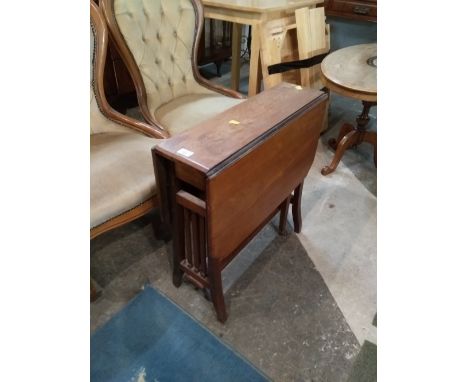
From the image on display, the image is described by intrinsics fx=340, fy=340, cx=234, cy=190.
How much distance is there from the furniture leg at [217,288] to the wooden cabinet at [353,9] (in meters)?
2.50

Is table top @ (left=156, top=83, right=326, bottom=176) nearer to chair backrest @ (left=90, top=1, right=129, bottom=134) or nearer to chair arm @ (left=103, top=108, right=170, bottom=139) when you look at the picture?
chair arm @ (left=103, top=108, right=170, bottom=139)

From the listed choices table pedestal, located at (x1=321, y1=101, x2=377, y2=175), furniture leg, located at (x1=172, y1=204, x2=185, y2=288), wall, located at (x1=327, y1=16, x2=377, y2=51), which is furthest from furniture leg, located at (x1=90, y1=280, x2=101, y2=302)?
wall, located at (x1=327, y1=16, x2=377, y2=51)

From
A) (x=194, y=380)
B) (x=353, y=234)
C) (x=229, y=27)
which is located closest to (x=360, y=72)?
(x=353, y=234)

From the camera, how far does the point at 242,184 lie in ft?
3.22

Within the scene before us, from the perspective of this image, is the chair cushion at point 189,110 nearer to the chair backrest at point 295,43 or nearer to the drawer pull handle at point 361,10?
the chair backrest at point 295,43

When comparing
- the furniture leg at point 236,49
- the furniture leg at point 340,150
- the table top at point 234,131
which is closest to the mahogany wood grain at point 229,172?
the table top at point 234,131

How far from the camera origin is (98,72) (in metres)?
1.39

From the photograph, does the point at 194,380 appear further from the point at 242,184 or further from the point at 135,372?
the point at 242,184

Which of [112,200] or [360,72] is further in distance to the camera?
[360,72]

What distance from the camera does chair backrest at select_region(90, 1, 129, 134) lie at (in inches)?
53.3

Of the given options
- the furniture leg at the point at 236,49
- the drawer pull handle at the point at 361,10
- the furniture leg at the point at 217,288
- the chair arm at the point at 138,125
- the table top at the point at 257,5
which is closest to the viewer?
the furniture leg at the point at 217,288

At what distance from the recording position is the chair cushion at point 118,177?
1112 millimetres

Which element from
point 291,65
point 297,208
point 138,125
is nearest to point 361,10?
point 291,65

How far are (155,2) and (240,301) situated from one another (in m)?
1.39
